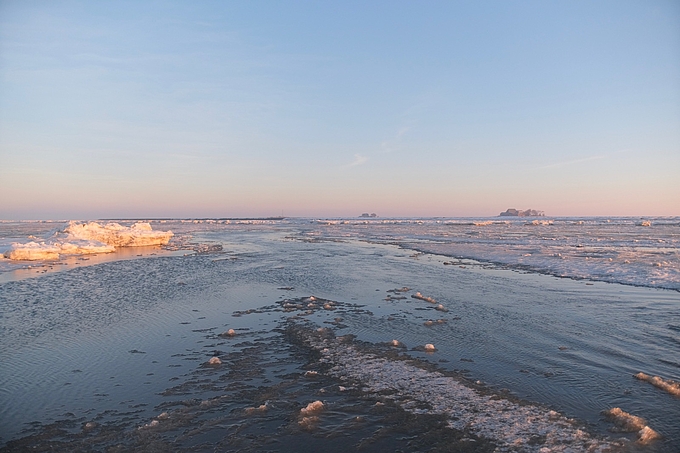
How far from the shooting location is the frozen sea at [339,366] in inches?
220

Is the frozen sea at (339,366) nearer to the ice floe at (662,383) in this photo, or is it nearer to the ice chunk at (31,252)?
the ice floe at (662,383)

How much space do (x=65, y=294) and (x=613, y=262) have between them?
88.5 ft

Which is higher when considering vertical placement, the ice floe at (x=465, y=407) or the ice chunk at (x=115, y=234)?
the ice chunk at (x=115, y=234)

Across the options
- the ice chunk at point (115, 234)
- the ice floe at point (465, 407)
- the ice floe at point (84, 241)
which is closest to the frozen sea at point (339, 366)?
the ice floe at point (465, 407)

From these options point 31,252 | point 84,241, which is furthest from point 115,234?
point 31,252

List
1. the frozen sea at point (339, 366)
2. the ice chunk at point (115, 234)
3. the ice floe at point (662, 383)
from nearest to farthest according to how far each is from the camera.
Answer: the frozen sea at point (339, 366)
the ice floe at point (662, 383)
the ice chunk at point (115, 234)

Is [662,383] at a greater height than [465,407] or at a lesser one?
greater

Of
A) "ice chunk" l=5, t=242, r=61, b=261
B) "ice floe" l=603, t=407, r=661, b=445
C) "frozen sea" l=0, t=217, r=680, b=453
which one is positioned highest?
"ice chunk" l=5, t=242, r=61, b=261

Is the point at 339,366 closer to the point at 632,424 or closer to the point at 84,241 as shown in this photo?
the point at 632,424

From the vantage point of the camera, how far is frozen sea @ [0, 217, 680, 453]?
220 inches

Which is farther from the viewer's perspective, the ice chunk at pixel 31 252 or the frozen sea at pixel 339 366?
the ice chunk at pixel 31 252

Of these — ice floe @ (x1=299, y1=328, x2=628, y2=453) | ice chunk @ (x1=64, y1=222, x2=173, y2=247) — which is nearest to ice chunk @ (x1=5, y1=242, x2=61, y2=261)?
ice chunk @ (x1=64, y1=222, x2=173, y2=247)

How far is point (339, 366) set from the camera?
814 cm

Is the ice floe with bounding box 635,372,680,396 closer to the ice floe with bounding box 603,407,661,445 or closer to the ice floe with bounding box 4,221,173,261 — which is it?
the ice floe with bounding box 603,407,661,445
